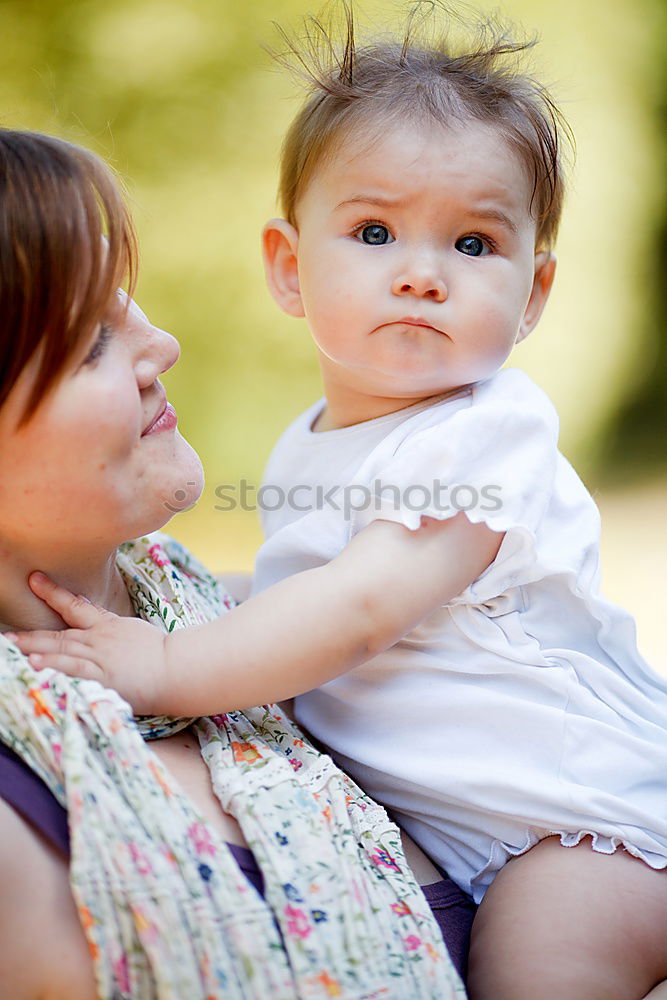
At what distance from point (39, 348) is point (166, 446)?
0.71ft

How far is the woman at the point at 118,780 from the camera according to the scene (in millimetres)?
970

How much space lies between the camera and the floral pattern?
97 cm

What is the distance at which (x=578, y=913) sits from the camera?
1187 millimetres

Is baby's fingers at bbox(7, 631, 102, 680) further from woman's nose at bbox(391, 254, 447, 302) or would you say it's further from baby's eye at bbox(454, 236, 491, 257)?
baby's eye at bbox(454, 236, 491, 257)

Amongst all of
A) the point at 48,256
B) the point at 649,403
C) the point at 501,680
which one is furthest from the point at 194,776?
the point at 649,403

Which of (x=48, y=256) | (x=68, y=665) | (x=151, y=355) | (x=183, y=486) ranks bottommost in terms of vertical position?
(x=68, y=665)

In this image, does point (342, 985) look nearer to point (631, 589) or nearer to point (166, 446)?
point (166, 446)

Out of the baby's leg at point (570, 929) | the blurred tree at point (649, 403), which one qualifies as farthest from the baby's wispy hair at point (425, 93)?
the blurred tree at point (649, 403)

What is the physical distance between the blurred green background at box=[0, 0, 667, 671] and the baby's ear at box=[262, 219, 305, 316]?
10.5 ft

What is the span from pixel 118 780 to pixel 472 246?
34.0 inches

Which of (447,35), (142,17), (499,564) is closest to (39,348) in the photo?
(499,564)

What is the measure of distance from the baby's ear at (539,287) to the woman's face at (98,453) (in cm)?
62

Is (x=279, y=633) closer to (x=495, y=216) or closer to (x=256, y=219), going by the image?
(x=495, y=216)

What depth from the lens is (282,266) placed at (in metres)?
1.69
